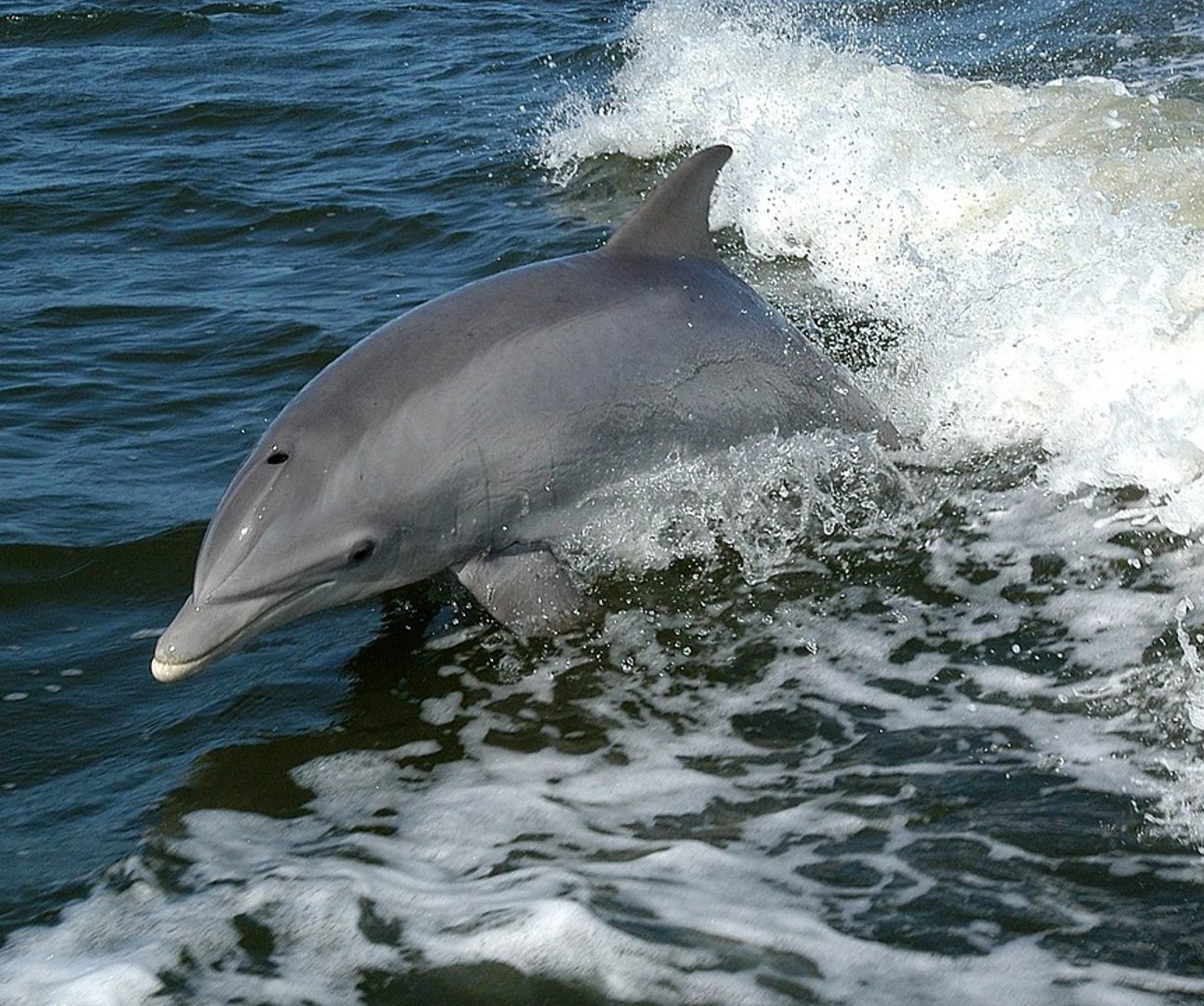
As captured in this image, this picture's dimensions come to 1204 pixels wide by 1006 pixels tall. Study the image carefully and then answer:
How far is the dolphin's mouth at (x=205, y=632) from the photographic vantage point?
602 centimetres

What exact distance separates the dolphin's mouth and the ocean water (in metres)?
0.40

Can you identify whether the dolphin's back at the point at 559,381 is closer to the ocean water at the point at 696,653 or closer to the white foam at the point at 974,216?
the ocean water at the point at 696,653

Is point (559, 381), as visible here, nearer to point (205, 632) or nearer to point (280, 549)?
point (280, 549)

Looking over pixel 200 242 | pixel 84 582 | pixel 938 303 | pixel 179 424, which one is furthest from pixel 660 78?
pixel 84 582

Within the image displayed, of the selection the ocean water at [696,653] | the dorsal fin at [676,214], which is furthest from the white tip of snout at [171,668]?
the dorsal fin at [676,214]

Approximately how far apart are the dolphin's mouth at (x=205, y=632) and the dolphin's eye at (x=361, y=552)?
1.24 feet

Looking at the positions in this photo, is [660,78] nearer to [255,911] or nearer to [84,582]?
[84,582]

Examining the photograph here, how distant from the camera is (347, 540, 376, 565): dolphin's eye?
21.4 ft

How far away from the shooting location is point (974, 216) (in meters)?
12.1

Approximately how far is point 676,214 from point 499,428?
53.9 inches

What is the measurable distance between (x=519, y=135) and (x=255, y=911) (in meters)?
Answer: 11.7

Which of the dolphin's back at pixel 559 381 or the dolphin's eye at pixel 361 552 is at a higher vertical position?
the dolphin's back at pixel 559 381

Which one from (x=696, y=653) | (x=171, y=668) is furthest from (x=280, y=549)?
(x=696, y=653)

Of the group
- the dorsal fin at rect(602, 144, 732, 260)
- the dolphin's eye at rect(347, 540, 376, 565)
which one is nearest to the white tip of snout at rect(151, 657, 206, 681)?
the dolphin's eye at rect(347, 540, 376, 565)
